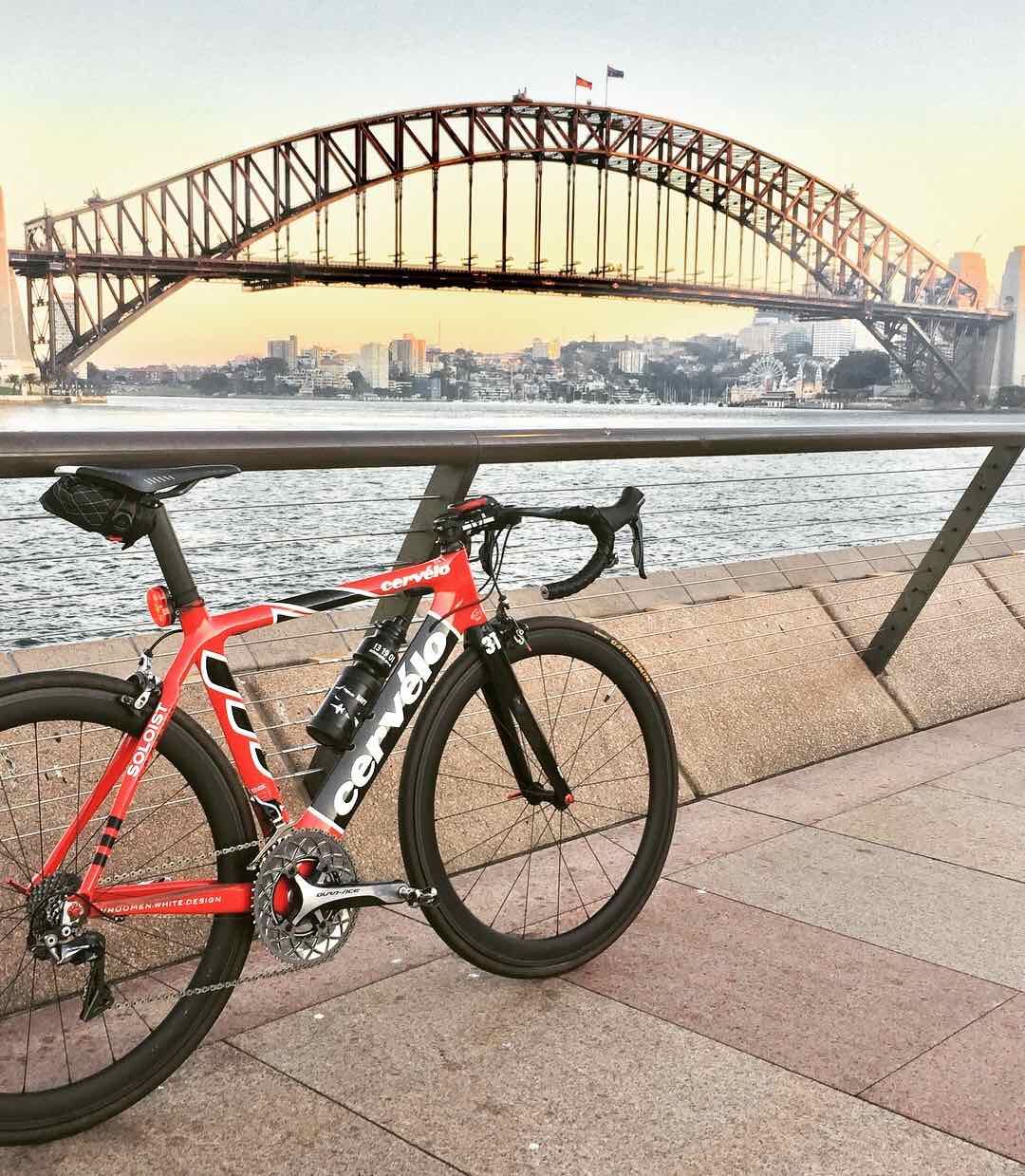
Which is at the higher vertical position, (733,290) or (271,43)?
(271,43)

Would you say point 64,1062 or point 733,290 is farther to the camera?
point 733,290

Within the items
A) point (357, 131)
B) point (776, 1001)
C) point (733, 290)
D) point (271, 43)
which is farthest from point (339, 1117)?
point (271, 43)

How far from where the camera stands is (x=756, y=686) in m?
4.23

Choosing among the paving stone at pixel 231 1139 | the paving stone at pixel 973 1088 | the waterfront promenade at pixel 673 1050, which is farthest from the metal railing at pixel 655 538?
the paving stone at pixel 973 1088

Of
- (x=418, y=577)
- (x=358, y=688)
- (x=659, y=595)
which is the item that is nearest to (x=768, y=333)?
(x=659, y=595)

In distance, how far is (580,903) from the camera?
2914 mm

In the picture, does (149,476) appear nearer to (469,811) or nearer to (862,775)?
(469,811)

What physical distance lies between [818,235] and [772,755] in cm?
6625

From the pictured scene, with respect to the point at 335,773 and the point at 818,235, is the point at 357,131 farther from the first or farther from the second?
the point at 335,773

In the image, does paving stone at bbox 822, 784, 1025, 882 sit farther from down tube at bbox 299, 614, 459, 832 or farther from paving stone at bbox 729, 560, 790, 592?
down tube at bbox 299, 614, 459, 832

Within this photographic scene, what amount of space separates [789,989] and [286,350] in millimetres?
58618

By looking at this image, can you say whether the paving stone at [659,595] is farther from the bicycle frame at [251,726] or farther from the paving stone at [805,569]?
the bicycle frame at [251,726]

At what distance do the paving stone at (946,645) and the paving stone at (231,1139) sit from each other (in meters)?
2.92

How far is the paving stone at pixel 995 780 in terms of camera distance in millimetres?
3846
